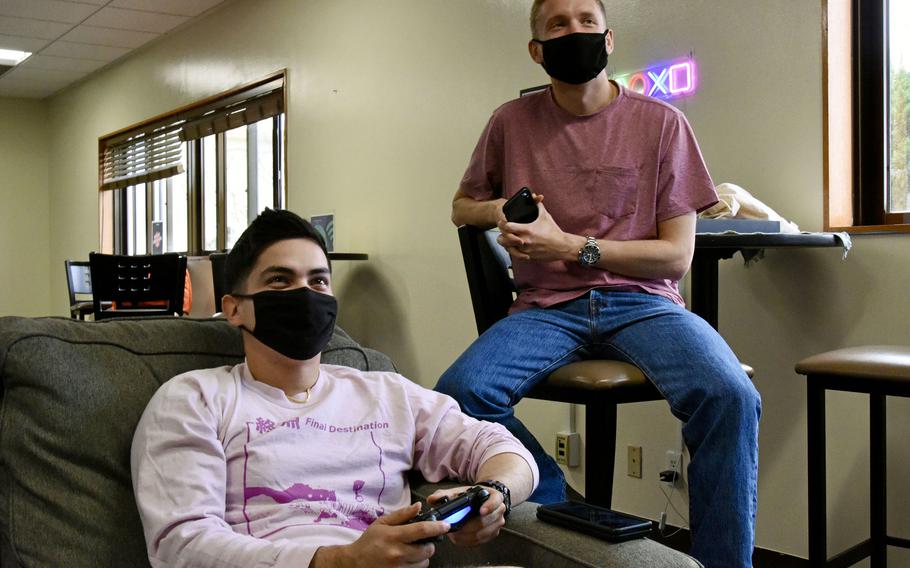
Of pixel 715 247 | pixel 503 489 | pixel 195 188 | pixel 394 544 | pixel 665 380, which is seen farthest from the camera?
pixel 195 188

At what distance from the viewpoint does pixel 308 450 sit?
1.31 metres

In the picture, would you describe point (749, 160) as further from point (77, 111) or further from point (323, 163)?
point (77, 111)

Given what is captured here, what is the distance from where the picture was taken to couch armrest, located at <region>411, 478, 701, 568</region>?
1.05 metres

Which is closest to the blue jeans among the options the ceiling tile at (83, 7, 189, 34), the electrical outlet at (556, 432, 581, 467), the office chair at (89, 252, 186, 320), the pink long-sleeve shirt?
the pink long-sleeve shirt

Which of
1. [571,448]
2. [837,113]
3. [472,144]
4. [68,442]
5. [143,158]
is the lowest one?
[571,448]

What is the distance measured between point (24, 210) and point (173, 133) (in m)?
2.77

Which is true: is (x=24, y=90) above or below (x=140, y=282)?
above

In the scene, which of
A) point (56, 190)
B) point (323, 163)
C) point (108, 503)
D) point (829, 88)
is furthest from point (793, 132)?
point (56, 190)

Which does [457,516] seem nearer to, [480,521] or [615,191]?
[480,521]

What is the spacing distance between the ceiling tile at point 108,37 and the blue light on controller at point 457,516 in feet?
18.7

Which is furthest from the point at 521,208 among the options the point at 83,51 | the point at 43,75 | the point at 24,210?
the point at 24,210

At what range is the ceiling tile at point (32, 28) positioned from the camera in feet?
18.7

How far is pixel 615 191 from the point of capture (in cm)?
187

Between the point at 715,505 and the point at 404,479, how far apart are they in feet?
1.73
